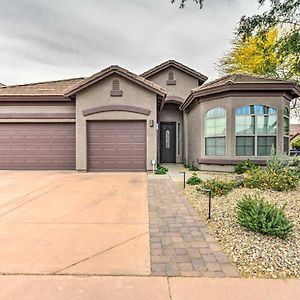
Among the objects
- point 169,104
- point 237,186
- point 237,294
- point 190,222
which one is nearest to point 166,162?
point 169,104

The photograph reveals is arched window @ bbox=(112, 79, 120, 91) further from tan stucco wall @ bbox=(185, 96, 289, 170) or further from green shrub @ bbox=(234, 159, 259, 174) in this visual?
Answer: green shrub @ bbox=(234, 159, 259, 174)

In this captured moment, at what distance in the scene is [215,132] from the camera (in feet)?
37.7

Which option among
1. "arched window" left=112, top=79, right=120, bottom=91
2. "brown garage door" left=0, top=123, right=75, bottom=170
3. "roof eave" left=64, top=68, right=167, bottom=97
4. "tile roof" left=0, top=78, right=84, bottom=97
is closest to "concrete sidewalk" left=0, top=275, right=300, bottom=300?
"roof eave" left=64, top=68, right=167, bottom=97

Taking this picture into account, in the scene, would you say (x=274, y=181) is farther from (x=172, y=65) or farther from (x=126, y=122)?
(x=172, y=65)

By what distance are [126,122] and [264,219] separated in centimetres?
913

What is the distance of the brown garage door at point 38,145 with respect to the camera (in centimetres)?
1270

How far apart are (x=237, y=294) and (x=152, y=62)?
2249 cm

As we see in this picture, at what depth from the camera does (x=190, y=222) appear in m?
4.65

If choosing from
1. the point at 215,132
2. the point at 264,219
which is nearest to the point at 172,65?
the point at 215,132

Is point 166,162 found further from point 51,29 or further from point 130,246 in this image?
point 130,246

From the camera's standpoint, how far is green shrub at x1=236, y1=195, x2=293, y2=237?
12.2 ft

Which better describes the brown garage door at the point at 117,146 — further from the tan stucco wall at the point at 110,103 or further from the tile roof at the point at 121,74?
the tile roof at the point at 121,74

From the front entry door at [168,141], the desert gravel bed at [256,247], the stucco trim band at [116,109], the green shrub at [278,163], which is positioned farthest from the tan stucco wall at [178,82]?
the desert gravel bed at [256,247]

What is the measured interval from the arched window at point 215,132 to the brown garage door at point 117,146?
3213mm
